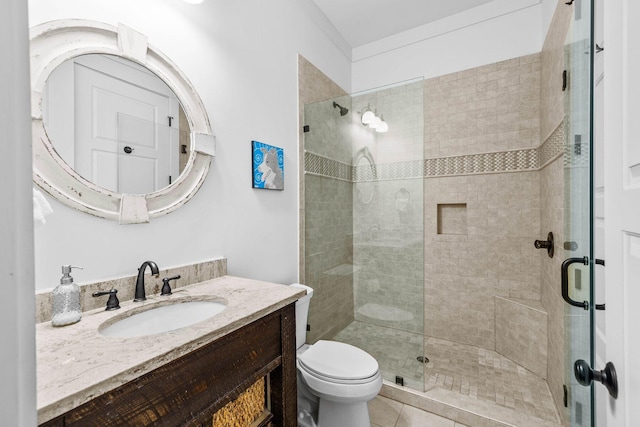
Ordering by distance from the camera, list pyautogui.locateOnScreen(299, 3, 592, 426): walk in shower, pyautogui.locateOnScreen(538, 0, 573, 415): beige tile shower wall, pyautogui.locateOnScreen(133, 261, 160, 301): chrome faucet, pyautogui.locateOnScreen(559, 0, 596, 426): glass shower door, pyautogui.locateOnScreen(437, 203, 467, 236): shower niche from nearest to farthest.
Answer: pyautogui.locateOnScreen(559, 0, 596, 426): glass shower door < pyautogui.locateOnScreen(133, 261, 160, 301): chrome faucet < pyautogui.locateOnScreen(538, 0, 573, 415): beige tile shower wall < pyautogui.locateOnScreen(299, 3, 592, 426): walk in shower < pyautogui.locateOnScreen(437, 203, 467, 236): shower niche

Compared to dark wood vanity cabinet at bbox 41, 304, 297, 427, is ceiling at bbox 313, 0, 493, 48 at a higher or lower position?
higher

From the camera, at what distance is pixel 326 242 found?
239 centimetres

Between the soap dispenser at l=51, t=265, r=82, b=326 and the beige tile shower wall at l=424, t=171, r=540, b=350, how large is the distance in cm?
253

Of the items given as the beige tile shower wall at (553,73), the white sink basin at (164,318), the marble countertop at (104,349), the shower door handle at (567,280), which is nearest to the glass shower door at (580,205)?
the shower door handle at (567,280)

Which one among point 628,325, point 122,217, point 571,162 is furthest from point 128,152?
point 571,162

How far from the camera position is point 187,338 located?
78 cm

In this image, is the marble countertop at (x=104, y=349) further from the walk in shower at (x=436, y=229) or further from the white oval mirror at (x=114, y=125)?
the walk in shower at (x=436, y=229)

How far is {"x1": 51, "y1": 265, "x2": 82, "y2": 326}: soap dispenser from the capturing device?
901 mm

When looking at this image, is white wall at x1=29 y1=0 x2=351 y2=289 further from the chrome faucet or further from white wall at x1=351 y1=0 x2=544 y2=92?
white wall at x1=351 y1=0 x2=544 y2=92

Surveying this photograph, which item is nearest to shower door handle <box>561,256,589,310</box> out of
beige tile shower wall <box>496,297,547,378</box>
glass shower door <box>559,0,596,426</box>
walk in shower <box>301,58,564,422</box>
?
glass shower door <box>559,0,596,426</box>

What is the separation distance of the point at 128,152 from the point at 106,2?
0.57m

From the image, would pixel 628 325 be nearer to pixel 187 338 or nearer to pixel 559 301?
pixel 187 338

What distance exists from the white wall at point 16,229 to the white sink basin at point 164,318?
0.86 m

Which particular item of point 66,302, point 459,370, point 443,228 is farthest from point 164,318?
point 443,228
